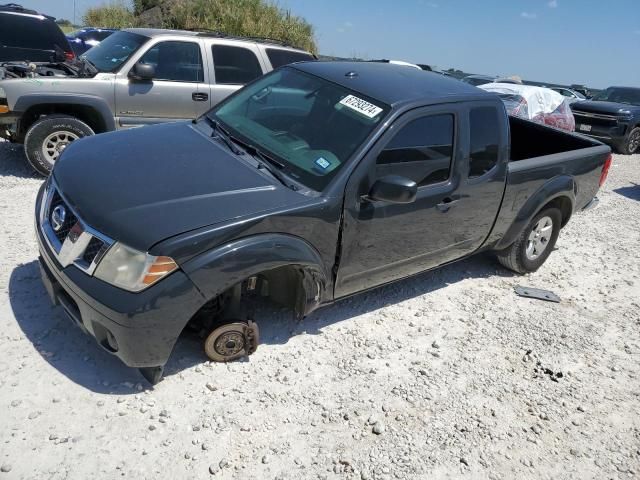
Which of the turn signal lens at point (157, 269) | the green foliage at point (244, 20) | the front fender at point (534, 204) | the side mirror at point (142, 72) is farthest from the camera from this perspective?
the green foliage at point (244, 20)

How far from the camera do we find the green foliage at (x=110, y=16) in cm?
2231

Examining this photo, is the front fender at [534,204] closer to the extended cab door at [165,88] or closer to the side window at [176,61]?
the extended cab door at [165,88]

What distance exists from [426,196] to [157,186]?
5.93 ft

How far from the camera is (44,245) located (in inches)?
122

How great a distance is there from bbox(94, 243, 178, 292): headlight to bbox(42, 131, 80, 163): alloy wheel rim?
12.4ft

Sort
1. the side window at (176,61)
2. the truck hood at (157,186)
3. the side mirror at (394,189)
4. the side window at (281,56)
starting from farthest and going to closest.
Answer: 1. the side window at (281,56)
2. the side window at (176,61)
3. the side mirror at (394,189)
4. the truck hood at (157,186)

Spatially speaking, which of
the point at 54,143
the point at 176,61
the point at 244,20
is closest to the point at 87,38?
the point at 244,20

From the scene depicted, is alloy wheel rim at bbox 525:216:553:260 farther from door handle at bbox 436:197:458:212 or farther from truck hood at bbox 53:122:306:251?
truck hood at bbox 53:122:306:251

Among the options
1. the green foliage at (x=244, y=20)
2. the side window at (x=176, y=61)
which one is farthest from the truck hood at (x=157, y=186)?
the green foliage at (x=244, y=20)

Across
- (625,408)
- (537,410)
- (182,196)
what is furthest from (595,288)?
(182,196)

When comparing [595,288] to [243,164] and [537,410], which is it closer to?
[537,410]

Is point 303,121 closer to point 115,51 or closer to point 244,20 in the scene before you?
point 115,51

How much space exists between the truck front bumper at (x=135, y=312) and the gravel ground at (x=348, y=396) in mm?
350

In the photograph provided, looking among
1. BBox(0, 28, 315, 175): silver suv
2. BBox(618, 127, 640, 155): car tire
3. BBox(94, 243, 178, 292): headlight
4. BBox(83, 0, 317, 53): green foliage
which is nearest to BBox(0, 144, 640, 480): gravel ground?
BBox(94, 243, 178, 292): headlight
